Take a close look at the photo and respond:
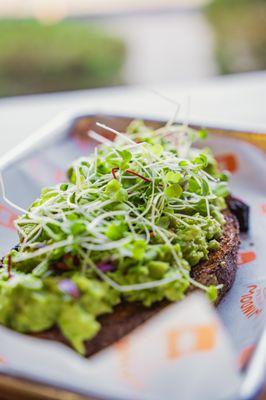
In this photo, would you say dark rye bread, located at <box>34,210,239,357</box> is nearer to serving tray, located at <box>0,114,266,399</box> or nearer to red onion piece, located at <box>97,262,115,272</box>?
red onion piece, located at <box>97,262,115,272</box>

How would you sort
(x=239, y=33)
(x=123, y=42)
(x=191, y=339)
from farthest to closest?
(x=239, y=33) → (x=123, y=42) → (x=191, y=339)

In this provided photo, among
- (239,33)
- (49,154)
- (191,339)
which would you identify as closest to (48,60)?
(239,33)

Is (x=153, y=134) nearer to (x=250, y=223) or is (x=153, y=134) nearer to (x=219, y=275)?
(x=250, y=223)

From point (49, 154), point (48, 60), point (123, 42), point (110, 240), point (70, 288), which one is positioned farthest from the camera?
point (123, 42)

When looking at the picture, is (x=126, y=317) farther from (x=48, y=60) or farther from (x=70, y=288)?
(x=48, y=60)

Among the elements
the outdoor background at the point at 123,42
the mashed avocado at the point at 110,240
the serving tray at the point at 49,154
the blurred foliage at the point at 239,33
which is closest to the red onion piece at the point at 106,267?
the mashed avocado at the point at 110,240

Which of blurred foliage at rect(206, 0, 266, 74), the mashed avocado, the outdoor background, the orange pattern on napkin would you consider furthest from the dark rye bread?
blurred foliage at rect(206, 0, 266, 74)

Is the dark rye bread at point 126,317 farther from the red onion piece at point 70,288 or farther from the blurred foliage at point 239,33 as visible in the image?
the blurred foliage at point 239,33
